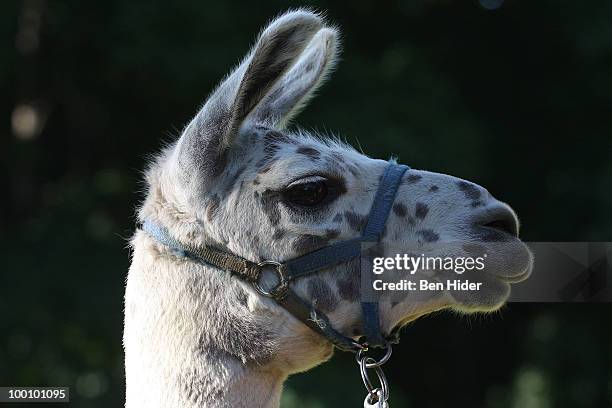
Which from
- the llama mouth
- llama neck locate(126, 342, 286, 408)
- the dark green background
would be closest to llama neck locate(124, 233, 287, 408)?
llama neck locate(126, 342, 286, 408)

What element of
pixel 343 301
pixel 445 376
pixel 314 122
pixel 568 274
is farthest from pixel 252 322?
pixel 445 376

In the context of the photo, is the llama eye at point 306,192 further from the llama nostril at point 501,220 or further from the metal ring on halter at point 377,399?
the metal ring on halter at point 377,399

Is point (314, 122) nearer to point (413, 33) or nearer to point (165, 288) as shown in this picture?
point (413, 33)

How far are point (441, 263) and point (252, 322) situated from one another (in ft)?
2.08

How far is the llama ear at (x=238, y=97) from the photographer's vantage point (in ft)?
10.3

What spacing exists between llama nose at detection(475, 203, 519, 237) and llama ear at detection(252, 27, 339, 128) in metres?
0.91

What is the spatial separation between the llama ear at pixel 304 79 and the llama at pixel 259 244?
0.47 m

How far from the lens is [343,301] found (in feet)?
10.3

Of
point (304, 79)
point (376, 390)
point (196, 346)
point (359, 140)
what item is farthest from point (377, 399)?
point (359, 140)

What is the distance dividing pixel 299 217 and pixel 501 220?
2.16 feet

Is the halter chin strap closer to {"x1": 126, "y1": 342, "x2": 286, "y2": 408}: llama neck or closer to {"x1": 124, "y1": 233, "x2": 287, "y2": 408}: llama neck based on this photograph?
{"x1": 124, "y1": 233, "x2": 287, "y2": 408}: llama neck

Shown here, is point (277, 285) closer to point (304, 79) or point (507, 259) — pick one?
point (507, 259)

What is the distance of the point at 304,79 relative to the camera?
3.77 m

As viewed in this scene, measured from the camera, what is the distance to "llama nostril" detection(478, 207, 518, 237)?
10.2ft
